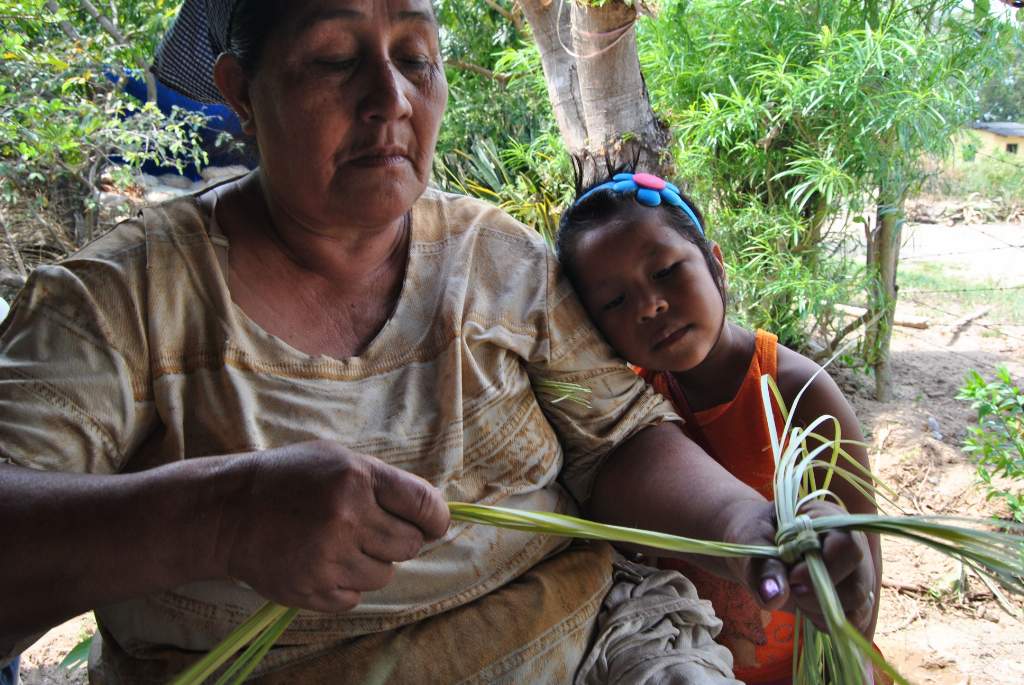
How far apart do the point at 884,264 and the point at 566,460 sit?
124 inches

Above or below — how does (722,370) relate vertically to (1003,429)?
above

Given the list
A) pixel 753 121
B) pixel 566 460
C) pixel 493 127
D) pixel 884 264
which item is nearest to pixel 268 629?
pixel 566 460

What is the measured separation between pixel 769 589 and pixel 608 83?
2.19 meters

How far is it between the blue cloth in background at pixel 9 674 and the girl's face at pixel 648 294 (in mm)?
1237

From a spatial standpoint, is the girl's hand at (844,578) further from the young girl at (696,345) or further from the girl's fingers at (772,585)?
the young girl at (696,345)

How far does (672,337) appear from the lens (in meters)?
1.68

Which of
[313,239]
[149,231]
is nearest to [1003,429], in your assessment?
[313,239]

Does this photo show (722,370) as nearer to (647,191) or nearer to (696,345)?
(696,345)

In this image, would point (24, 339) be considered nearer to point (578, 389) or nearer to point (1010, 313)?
point (578, 389)

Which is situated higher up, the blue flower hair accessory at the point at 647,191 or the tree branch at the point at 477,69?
the blue flower hair accessory at the point at 647,191

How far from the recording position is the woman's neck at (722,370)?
1.85 m

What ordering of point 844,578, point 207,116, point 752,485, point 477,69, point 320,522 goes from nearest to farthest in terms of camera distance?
point 320,522 < point 844,578 < point 752,485 < point 207,116 < point 477,69

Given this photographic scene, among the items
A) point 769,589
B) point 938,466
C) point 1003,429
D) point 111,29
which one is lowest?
point 938,466

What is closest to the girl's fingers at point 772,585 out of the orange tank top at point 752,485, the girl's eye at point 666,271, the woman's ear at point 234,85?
the orange tank top at point 752,485
